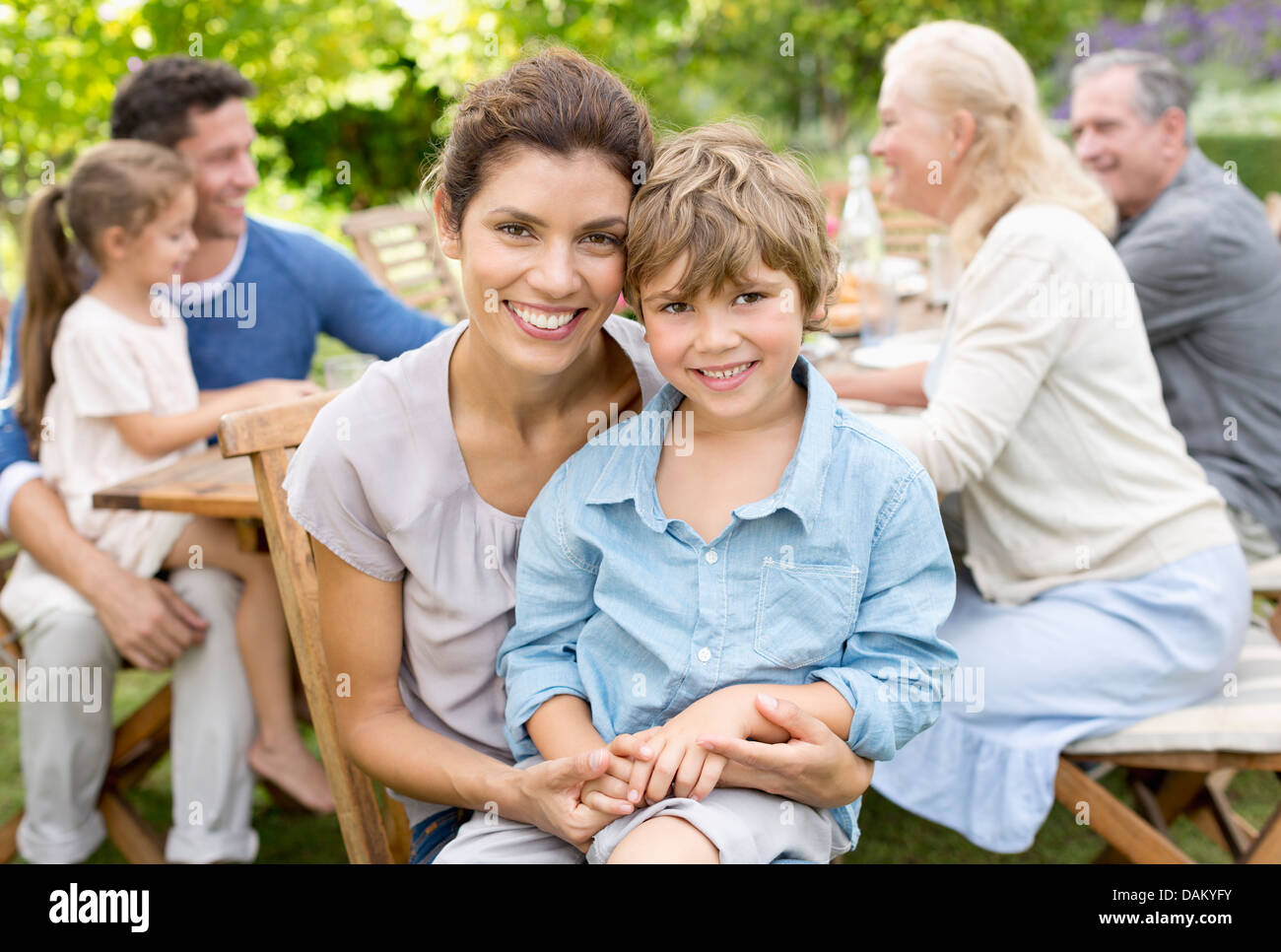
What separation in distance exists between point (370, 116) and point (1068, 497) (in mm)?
8278

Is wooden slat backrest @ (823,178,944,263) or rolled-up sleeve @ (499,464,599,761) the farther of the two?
wooden slat backrest @ (823,178,944,263)

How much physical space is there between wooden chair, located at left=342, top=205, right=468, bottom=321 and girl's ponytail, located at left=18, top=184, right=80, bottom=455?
5.76ft

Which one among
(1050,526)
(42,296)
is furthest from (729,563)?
(42,296)

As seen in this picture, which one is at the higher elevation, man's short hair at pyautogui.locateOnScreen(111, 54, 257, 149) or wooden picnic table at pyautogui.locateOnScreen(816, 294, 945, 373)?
man's short hair at pyautogui.locateOnScreen(111, 54, 257, 149)

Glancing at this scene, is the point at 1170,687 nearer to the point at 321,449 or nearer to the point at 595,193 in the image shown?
the point at 595,193

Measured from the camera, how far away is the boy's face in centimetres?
171

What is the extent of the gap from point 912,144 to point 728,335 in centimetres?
132

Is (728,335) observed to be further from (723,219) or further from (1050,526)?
(1050,526)

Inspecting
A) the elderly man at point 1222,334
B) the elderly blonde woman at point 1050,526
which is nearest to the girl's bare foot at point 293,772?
the elderly blonde woman at point 1050,526

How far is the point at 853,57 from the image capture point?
43.1ft

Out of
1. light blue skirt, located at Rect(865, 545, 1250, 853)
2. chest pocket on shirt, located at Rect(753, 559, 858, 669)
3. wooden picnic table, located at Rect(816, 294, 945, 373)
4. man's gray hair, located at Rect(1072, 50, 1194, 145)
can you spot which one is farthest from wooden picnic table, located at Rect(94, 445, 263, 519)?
man's gray hair, located at Rect(1072, 50, 1194, 145)

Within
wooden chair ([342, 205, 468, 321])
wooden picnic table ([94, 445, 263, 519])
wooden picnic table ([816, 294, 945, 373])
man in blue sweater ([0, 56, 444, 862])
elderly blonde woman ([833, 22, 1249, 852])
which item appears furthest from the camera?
wooden chair ([342, 205, 468, 321])

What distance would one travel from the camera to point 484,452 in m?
1.95

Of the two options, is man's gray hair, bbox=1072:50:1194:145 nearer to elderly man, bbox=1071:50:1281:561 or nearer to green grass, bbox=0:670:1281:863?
elderly man, bbox=1071:50:1281:561
